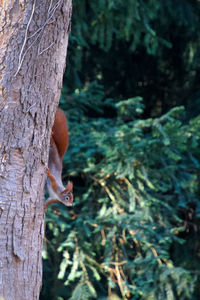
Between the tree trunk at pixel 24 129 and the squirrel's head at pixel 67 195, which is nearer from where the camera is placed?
the tree trunk at pixel 24 129

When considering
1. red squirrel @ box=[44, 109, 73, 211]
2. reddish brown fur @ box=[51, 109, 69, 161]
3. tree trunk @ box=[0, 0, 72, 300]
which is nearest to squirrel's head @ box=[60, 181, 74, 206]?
red squirrel @ box=[44, 109, 73, 211]

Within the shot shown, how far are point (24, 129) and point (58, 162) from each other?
1.27ft

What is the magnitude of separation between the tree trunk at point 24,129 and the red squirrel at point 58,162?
0.86ft

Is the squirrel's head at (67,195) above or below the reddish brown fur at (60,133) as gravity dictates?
below

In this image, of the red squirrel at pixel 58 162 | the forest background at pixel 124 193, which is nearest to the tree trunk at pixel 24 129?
the red squirrel at pixel 58 162

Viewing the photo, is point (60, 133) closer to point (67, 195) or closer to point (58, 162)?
point (58, 162)

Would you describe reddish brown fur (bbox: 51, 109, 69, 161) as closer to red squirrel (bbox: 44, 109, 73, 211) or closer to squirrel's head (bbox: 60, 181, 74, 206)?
red squirrel (bbox: 44, 109, 73, 211)

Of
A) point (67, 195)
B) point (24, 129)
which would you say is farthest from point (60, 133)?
point (24, 129)

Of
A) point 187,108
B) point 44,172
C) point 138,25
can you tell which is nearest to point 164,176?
point 187,108

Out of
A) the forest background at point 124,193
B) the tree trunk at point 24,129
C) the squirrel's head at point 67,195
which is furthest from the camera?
the forest background at point 124,193

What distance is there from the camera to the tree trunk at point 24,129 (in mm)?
1244

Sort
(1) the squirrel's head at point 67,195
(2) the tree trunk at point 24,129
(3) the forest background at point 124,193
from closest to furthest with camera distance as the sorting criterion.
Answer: (2) the tree trunk at point 24,129 → (1) the squirrel's head at point 67,195 → (3) the forest background at point 124,193

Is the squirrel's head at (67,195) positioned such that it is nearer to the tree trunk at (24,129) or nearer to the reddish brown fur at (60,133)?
the reddish brown fur at (60,133)

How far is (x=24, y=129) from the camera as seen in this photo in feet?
4.18
